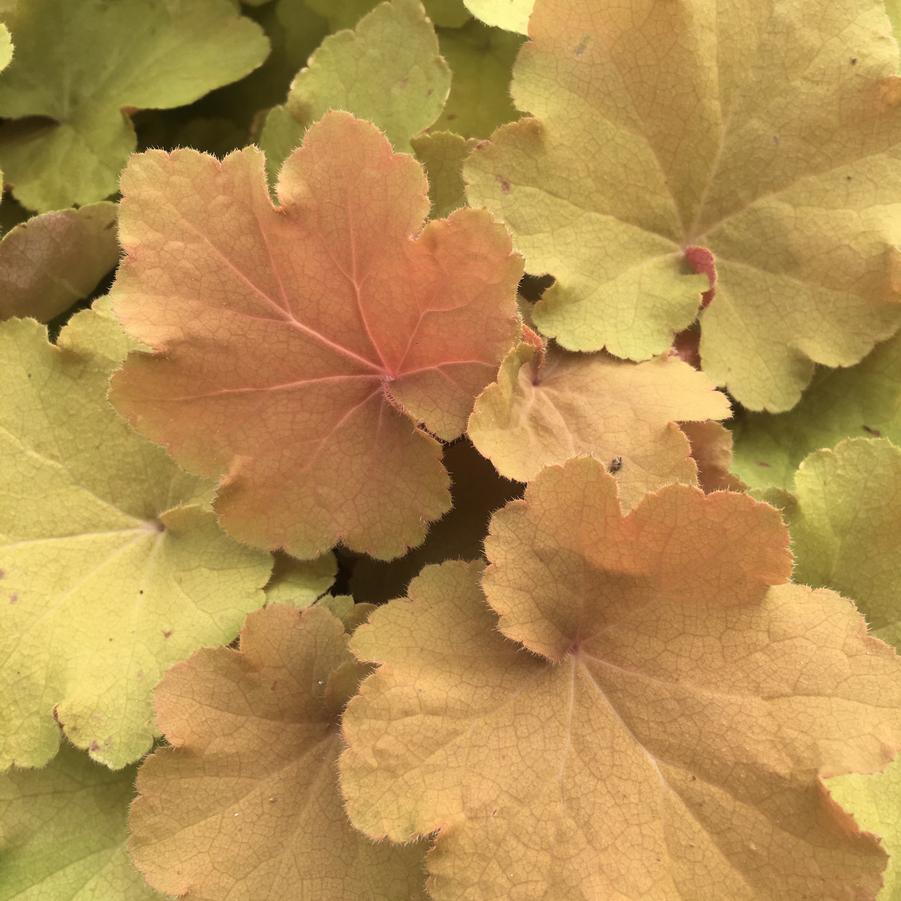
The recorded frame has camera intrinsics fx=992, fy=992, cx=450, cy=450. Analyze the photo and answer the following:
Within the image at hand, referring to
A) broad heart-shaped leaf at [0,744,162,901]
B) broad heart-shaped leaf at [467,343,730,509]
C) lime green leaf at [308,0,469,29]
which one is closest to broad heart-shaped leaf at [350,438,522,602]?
broad heart-shaped leaf at [467,343,730,509]

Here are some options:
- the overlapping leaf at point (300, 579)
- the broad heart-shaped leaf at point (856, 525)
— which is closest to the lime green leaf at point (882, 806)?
the broad heart-shaped leaf at point (856, 525)

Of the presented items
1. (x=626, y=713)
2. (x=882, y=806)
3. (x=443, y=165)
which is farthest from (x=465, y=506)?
(x=882, y=806)

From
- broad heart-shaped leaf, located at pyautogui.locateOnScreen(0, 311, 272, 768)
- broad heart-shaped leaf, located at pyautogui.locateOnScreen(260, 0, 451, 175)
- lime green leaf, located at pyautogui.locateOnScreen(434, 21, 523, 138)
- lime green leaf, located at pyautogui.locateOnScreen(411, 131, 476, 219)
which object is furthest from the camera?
lime green leaf, located at pyautogui.locateOnScreen(434, 21, 523, 138)

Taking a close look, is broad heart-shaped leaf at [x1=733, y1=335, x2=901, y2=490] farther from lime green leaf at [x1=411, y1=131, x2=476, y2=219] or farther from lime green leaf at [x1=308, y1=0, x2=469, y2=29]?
lime green leaf at [x1=308, y1=0, x2=469, y2=29]

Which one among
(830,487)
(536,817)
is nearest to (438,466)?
(536,817)

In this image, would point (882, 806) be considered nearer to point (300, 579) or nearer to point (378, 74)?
point (300, 579)

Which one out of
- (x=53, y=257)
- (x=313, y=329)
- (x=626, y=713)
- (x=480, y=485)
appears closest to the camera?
(x=626, y=713)

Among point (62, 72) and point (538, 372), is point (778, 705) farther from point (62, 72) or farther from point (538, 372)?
point (62, 72)
